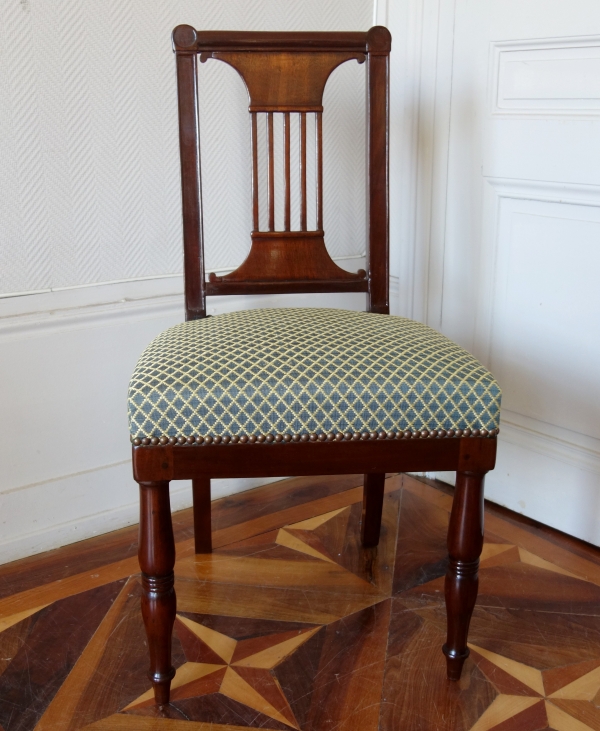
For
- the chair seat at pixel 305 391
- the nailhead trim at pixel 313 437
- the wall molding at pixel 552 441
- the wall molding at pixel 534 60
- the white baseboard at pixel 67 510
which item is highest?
the wall molding at pixel 534 60

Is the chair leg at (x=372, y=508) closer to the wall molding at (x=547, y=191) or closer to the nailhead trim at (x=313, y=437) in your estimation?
the nailhead trim at (x=313, y=437)

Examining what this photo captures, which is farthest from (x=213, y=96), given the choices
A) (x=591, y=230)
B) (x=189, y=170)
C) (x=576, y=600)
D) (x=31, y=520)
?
(x=576, y=600)

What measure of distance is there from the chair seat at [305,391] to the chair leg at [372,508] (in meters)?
0.46

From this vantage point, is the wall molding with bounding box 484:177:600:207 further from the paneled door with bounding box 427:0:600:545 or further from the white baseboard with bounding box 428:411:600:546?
the white baseboard with bounding box 428:411:600:546

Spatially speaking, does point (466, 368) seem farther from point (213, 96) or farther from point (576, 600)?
point (213, 96)

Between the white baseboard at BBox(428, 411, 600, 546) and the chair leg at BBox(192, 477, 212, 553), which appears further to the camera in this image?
the white baseboard at BBox(428, 411, 600, 546)

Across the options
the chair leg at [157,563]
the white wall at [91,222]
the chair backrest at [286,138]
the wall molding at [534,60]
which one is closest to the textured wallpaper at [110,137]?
the white wall at [91,222]

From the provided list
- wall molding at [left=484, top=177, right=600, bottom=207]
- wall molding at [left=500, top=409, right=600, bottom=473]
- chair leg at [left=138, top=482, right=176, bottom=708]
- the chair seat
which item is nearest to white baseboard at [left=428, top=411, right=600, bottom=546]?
wall molding at [left=500, top=409, right=600, bottom=473]

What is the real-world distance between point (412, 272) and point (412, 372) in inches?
32.0

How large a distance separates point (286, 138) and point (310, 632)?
0.83m

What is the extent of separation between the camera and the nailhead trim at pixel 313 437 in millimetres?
1004

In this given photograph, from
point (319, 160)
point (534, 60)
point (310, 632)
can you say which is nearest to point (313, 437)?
point (310, 632)

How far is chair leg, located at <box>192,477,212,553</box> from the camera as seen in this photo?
4.73 ft

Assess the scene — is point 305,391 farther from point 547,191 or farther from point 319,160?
point 547,191
